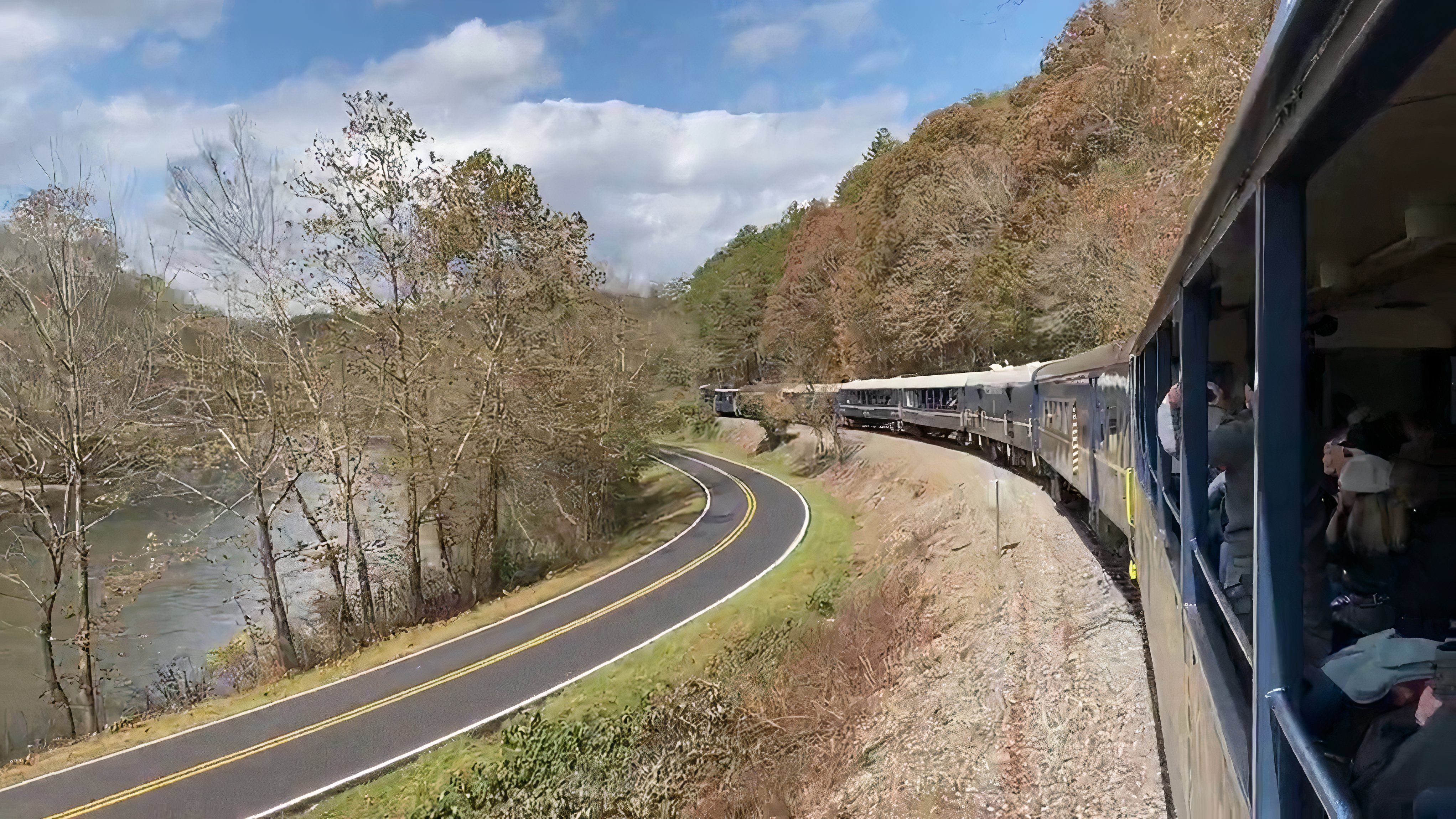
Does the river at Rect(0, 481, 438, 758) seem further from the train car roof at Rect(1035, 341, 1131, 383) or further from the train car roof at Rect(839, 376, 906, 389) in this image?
the train car roof at Rect(839, 376, 906, 389)

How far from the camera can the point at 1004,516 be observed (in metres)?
17.5

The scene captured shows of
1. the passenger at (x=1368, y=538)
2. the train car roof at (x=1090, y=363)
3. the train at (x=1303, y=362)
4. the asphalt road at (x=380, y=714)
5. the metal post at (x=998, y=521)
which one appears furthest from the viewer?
the metal post at (x=998, y=521)

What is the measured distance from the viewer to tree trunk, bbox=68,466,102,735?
18.4 metres

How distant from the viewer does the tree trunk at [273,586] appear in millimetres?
20203

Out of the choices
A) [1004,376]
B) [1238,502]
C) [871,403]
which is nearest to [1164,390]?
[1238,502]

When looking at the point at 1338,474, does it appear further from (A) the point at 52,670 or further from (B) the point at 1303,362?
(A) the point at 52,670

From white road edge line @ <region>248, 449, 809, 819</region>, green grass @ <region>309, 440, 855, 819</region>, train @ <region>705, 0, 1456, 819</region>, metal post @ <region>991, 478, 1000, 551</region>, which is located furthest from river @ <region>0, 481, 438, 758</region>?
train @ <region>705, 0, 1456, 819</region>

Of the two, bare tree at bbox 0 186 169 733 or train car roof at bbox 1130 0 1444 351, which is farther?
bare tree at bbox 0 186 169 733

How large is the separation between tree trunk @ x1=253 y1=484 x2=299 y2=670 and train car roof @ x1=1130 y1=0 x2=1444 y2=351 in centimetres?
2142

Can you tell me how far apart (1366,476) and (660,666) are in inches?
582

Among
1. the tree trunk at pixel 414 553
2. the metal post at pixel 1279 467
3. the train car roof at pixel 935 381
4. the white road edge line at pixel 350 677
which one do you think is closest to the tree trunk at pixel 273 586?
the tree trunk at pixel 414 553

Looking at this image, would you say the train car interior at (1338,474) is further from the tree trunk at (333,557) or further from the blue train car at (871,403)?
the blue train car at (871,403)

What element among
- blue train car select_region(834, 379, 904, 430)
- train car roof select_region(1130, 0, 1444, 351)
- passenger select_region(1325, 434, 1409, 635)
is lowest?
blue train car select_region(834, 379, 904, 430)

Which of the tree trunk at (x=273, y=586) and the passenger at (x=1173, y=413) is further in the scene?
the tree trunk at (x=273, y=586)
